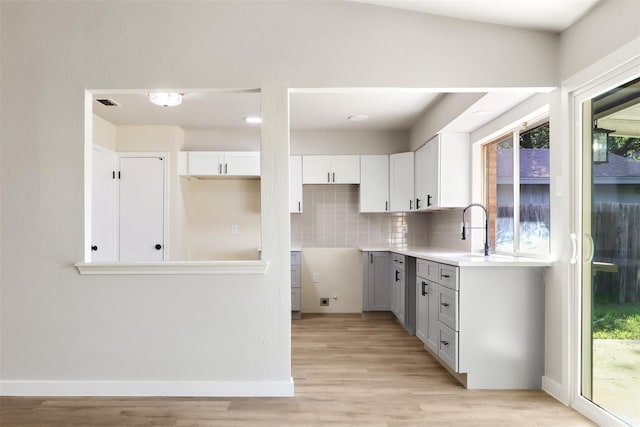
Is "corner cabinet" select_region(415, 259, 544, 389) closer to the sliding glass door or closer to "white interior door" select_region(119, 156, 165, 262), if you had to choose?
the sliding glass door

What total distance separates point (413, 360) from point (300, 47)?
257 centimetres

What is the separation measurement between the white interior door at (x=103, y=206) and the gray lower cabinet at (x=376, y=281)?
3.00 m

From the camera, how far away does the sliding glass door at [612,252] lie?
2.34 m

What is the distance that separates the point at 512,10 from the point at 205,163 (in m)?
3.88

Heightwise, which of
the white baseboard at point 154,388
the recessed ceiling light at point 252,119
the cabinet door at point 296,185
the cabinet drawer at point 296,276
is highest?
the recessed ceiling light at point 252,119

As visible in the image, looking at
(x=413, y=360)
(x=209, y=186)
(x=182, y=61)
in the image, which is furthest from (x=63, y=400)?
(x=209, y=186)

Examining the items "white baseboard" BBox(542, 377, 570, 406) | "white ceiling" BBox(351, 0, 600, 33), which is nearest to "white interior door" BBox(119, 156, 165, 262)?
"white ceiling" BBox(351, 0, 600, 33)

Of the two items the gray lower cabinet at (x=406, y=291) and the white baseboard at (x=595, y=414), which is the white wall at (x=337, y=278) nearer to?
the gray lower cabinet at (x=406, y=291)

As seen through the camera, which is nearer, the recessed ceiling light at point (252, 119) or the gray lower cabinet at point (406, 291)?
the gray lower cabinet at point (406, 291)

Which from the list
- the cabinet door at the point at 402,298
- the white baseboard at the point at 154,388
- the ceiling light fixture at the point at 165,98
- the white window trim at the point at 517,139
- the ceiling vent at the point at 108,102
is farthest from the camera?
the cabinet door at the point at 402,298

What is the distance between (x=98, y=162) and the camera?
5117 millimetres

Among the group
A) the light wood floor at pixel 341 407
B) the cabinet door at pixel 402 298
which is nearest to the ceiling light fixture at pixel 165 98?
the light wood floor at pixel 341 407

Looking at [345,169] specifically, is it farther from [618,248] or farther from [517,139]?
[618,248]

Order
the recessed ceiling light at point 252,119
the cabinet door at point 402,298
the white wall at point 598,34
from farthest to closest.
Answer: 1. the recessed ceiling light at point 252,119
2. the cabinet door at point 402,298
3. the white wall at point 598,34
